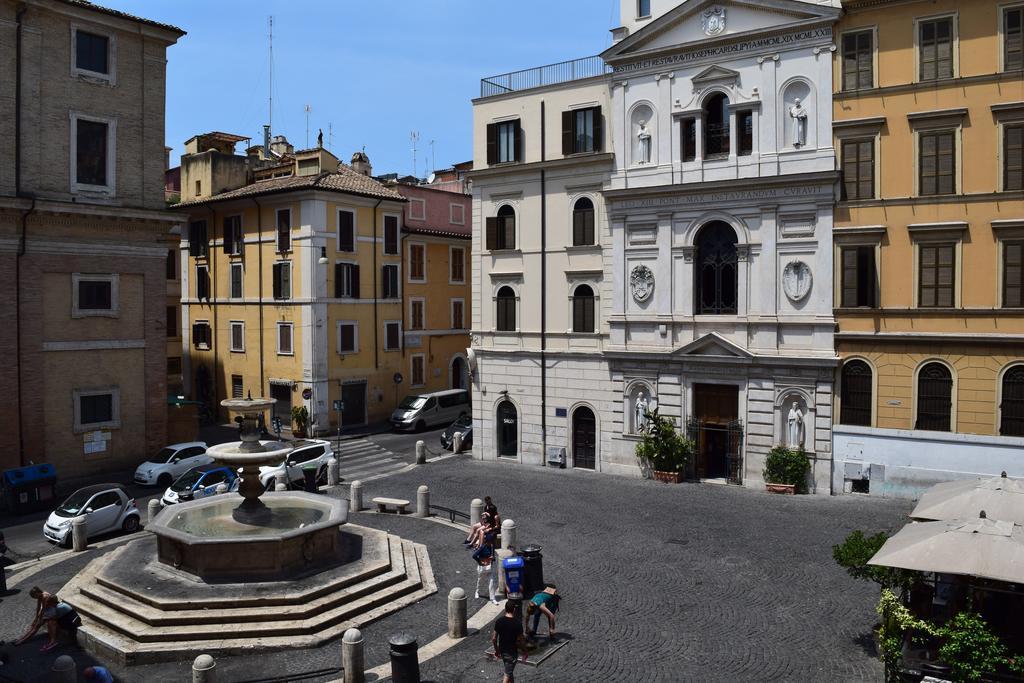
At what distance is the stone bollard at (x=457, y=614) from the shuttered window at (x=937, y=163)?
19.0 meters

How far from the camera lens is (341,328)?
134ft

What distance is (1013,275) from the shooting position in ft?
74.6

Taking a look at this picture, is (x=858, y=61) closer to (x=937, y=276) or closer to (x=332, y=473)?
(x=937, y=276)

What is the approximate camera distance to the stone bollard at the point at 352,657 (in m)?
12.5

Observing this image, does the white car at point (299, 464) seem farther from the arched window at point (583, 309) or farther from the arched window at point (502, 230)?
the arched window at point (583, 309)

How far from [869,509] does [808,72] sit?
14.0 meters

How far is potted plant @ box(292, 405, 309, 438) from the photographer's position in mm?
38812

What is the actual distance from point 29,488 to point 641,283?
21.7m

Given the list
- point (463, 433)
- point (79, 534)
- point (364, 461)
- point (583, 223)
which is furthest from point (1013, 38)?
point (79, 534)

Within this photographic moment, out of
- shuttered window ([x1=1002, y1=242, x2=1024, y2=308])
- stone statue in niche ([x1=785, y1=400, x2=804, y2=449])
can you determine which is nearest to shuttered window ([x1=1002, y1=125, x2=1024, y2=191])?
shuttered window ([x1=1002, y1=242, x2=1024, y2=308])

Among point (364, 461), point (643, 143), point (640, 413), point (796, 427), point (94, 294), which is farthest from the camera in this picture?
point (364, 461)

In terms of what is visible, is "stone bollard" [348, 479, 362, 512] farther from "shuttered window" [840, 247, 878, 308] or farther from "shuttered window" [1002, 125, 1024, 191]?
"shuttered window" [1002, 125, 1024, 191]

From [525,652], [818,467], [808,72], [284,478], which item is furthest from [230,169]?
[525,652]

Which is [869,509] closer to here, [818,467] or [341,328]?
[818,467]
